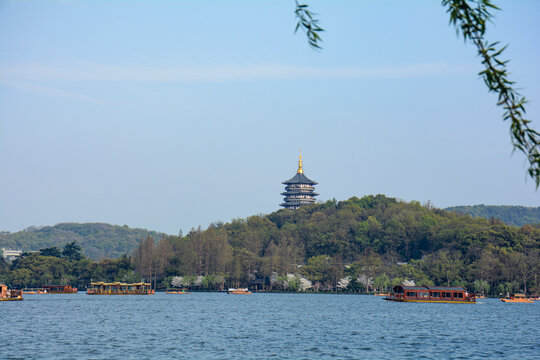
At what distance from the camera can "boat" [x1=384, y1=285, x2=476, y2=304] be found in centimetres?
10097

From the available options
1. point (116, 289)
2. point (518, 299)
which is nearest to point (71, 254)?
point (116, 289)

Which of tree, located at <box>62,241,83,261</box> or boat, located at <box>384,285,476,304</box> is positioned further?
tree, located at <box>62,241,83,261</box>

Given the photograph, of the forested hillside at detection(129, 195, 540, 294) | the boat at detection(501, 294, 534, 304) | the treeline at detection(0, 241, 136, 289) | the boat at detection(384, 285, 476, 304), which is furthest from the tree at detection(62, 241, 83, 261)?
the boat at detection(501, 294, 534, 304)

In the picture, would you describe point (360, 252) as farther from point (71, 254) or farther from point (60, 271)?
point (71, 254)

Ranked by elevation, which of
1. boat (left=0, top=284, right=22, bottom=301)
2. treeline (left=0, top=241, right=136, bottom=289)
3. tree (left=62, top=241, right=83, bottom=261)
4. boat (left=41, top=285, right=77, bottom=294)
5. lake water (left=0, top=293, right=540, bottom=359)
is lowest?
lake water (left=0, top=293, right=540, bottom=359)

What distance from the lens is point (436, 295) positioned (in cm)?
10438

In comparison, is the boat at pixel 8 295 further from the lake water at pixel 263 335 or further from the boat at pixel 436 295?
the boat at pixel 436 295

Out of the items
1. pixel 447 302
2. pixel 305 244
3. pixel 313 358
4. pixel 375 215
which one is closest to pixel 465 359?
pixel 313 358

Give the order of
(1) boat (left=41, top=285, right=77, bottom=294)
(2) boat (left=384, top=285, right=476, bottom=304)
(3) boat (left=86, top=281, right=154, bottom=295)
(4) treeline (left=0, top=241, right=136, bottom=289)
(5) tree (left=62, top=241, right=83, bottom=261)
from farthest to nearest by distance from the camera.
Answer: (5) tree (left=62, top=241, right=83, bottom=261)
(4) treeline (left=0, top=241, right=136, bottom=289)
(1) boat (left=41, top=285, right=77, bottom=294)
(3) boat (left=86, top=281, right=154, bottom=295)
(2) boat (left=384, top=285, right=476, bottom=304)

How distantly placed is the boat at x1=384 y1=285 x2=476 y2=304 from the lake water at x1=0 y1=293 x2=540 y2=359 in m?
24.3

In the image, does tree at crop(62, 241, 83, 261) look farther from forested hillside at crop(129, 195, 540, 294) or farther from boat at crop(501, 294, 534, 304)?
boat at crop(501, 294, 534, 304)

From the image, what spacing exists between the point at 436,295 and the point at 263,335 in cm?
5987

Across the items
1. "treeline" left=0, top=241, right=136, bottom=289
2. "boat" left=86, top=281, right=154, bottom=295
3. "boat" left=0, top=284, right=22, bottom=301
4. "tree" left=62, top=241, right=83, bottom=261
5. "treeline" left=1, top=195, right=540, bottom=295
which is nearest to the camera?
"boat" left=0, top=284, right=22, bottom=301

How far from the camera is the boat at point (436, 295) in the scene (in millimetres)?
100969
